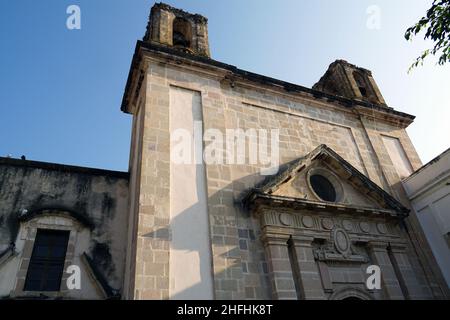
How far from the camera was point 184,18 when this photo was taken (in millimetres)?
11219

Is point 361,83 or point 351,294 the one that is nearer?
point 351,294

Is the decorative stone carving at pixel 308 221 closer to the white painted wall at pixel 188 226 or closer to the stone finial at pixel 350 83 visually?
the white painted wall at pixel 188 226

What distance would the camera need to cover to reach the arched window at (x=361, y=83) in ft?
43.2

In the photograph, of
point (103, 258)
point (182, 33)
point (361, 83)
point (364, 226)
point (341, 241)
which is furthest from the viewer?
point (361, 83)

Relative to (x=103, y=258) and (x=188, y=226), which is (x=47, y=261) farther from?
(x=188, y=226)

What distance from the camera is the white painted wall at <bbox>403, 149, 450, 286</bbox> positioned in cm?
848

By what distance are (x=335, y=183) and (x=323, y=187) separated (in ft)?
1.03

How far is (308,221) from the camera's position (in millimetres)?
7363

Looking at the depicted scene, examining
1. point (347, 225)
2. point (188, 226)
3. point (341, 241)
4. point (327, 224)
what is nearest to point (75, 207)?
point (188, 226)

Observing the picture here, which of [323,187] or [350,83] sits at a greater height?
[350,83]

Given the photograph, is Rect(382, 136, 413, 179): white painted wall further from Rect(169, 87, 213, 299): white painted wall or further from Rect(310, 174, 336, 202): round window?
Rect(169, 87, 213, 299): white painted wall

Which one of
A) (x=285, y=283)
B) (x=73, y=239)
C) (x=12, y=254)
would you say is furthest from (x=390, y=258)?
(x=12, y=254)

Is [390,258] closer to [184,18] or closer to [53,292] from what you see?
[53,292]

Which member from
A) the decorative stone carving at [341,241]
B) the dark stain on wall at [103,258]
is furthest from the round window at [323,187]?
the dark stain on wall at [103,258]
